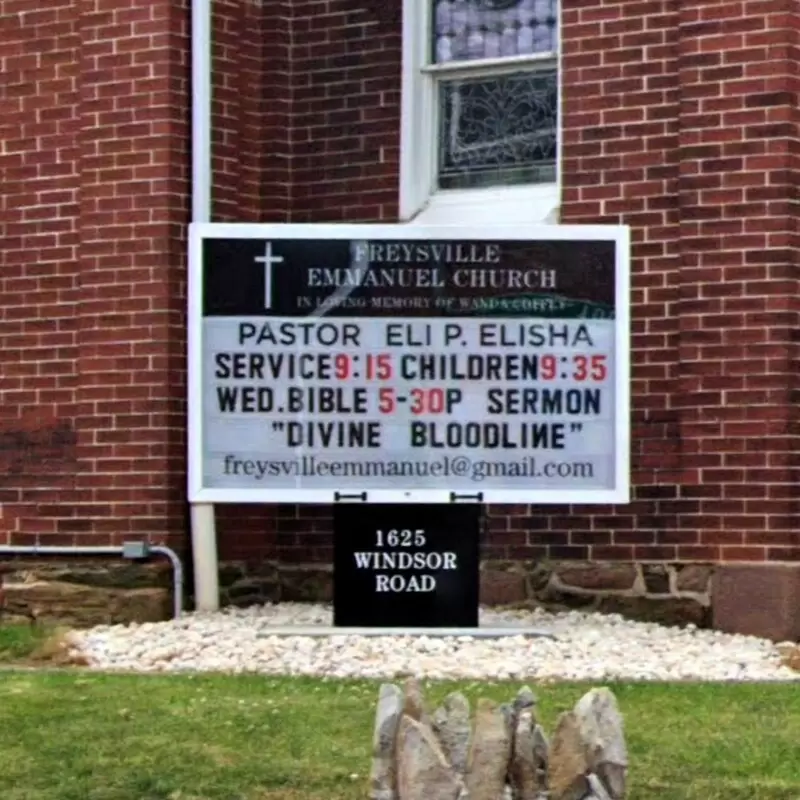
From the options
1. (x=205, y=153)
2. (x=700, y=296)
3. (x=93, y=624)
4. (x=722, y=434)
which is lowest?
(x=93, y=624)

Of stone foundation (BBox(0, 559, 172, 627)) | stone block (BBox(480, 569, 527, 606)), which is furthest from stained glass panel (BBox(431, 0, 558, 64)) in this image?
stone foundation (BBox(0, 559, 172, 627))

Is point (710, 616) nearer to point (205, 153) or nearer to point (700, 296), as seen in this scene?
point (700, 296)

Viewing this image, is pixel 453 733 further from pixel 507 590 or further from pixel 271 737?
pixel 507 590

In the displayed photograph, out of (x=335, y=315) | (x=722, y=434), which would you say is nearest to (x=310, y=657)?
(x=335, y=315)

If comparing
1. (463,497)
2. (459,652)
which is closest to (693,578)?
(463,497)

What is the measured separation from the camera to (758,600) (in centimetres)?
1159

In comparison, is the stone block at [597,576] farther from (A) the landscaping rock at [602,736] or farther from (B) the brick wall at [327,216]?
(A) the landscaping rock at [602,736]

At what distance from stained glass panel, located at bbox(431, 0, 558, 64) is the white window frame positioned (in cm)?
6

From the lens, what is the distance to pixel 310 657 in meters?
10.6

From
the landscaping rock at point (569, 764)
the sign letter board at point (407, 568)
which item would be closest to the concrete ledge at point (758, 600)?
the sign letter board at point (407, 568)

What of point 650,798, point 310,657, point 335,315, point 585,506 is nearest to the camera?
point 650,798

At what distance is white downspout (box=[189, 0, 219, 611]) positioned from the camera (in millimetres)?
12469

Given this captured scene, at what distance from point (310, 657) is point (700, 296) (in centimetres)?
309

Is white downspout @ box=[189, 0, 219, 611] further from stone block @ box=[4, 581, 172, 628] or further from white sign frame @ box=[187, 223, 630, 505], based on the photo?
white sign frame @ box=[187, 223, 630, 505]
